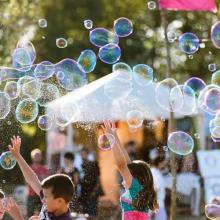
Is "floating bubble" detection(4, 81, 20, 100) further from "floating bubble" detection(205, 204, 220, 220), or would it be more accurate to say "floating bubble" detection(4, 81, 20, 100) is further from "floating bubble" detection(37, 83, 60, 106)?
"floating bubble" detection(205, 204, 220, 220)

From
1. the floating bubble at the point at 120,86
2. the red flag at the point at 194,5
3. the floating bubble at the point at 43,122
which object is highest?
the red flag at the point at 194,5

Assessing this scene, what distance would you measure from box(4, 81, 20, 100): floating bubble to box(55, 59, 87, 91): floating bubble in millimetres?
466

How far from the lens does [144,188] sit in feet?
19.0

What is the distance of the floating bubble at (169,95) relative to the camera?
8039 mm

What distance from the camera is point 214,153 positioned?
1309 centimetres

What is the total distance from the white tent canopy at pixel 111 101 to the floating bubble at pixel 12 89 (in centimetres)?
45

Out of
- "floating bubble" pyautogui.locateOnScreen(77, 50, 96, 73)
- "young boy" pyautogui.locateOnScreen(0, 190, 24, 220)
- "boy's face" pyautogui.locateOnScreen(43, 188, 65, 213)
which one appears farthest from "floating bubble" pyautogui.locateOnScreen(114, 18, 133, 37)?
"boy's face" pyautogui.locateOnScreen(43, 188, 65, 213)

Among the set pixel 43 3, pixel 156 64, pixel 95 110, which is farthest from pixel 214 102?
pixel 156 64

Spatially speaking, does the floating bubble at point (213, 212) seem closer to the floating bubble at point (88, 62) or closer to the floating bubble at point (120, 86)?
the floating bubble at point (120, 86)

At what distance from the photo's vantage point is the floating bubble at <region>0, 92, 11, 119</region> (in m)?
7.65

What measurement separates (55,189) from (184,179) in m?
8.83

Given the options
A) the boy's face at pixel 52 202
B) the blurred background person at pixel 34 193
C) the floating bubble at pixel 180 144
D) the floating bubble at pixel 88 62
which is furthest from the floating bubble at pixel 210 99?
the boy's face at pixel 52 202

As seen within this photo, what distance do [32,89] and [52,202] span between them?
3032 mm

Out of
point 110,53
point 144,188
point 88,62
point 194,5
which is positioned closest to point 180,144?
point 110,53
